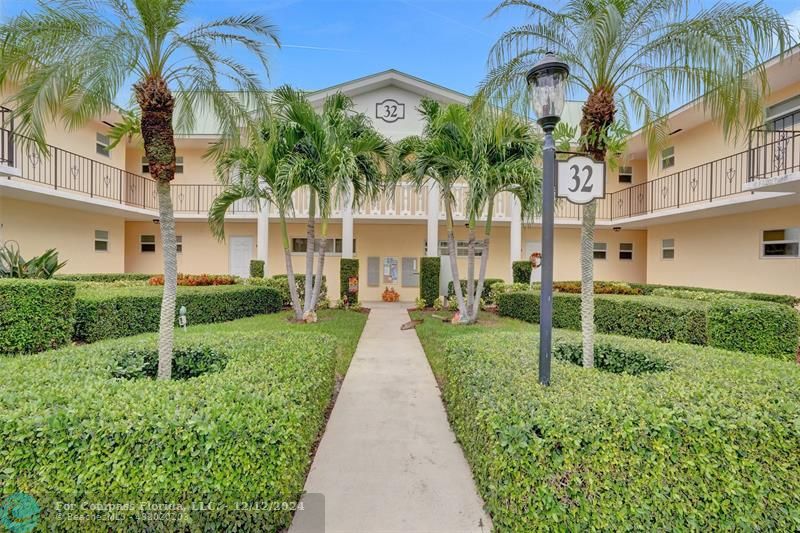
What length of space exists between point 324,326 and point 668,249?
13.7 meters

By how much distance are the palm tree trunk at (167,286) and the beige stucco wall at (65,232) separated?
35.4ft

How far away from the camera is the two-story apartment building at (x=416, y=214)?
9.66 metres

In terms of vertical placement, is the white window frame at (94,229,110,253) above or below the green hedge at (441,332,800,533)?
above

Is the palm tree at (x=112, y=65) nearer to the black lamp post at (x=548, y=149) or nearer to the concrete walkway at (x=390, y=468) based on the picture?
the concrete walkway at (x=390, y=468)

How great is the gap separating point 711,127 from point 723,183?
7.23 feet

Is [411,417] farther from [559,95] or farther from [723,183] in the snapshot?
[723,183]

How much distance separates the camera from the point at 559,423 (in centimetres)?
232

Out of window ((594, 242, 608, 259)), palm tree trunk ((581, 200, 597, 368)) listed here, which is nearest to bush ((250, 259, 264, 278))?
palm tree trunk ((581, 200, 597, 368))

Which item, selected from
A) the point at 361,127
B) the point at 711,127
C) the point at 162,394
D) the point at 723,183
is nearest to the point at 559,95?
the point at 162,394

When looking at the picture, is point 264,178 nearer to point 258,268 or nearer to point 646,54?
point 258,268

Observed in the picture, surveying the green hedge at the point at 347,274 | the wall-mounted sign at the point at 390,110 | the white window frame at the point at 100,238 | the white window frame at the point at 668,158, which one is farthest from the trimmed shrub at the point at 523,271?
the white window frame at the point at 100,238

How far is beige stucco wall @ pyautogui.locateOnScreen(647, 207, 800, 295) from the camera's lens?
32.3 feet

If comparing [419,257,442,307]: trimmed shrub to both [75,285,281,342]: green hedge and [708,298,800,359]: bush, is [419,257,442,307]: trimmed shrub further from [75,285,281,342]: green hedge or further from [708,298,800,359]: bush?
[708,298,800,359]: bush

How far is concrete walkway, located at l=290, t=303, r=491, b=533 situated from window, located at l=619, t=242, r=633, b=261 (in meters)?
14.9
